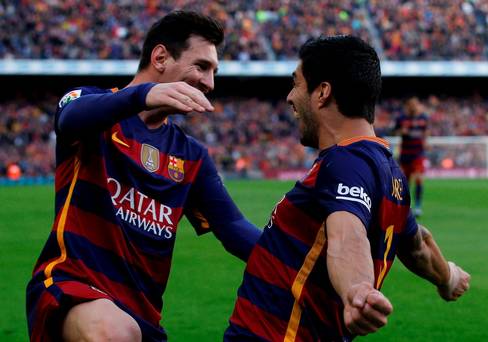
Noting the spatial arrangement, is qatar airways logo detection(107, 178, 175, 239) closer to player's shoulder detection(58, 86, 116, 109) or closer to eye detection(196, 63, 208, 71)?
player's shoulder detection(58, 86, 116, 109)

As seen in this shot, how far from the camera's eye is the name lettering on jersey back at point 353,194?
2.67m

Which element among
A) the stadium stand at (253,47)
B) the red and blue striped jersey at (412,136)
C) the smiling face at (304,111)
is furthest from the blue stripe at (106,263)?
the stadium stand at (253,47)

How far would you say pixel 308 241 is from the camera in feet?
9.58

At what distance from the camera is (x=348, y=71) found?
2.86m

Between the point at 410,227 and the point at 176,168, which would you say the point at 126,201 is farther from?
the point at 410,227

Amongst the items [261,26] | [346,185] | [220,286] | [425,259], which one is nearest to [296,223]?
[346,185]

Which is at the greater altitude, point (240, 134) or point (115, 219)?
point (115, 219)

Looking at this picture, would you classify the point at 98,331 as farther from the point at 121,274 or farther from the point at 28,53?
the point at 28,53

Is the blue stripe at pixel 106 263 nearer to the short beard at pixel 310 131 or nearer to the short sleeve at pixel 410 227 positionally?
the short beard at pixel 310 131

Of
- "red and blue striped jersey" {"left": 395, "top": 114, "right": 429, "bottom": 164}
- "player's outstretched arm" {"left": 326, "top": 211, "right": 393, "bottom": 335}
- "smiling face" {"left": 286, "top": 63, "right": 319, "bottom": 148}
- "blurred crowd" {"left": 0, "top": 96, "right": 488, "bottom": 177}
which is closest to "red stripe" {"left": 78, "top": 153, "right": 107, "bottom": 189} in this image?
"smiling face" {"left": 286, "top": 63, "right": 319, "bottom": 148}

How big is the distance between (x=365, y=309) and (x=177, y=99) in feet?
3.34

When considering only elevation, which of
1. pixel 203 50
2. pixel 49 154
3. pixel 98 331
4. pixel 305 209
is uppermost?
pixel 203 50

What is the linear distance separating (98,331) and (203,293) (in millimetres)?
4255

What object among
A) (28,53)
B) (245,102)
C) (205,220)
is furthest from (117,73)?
(205,220)
